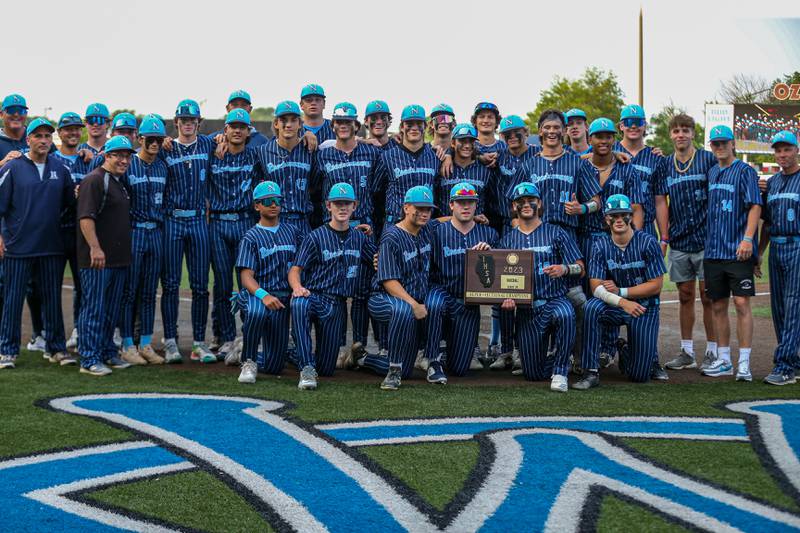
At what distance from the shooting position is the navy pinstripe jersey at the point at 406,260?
7963 millimetres

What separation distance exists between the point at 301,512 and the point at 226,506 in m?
0.40

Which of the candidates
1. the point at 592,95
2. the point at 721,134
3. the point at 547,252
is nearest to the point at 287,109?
the point at 547,252

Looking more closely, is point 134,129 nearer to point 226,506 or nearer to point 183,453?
point 183,453

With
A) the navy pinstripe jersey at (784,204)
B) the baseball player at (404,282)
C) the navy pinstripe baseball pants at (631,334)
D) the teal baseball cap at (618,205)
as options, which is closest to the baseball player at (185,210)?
the baseball player at (404,282)

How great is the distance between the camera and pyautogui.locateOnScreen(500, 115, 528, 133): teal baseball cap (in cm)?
877

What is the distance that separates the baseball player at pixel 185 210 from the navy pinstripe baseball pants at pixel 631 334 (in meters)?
3.53

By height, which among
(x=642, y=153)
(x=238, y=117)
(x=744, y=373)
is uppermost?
(x=238, y=117)

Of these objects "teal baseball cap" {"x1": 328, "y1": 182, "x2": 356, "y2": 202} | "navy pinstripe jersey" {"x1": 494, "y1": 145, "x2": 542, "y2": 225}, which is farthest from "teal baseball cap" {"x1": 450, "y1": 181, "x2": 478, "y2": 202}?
"teal baseball cap" {"x1": 328, "y1": 182, "x2": 356, "y2": 202}

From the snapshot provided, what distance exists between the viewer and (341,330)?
333 inches

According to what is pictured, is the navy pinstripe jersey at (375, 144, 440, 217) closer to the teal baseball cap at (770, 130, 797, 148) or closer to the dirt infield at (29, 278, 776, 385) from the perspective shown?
the dirt infield at (29, 278, 776, 385)

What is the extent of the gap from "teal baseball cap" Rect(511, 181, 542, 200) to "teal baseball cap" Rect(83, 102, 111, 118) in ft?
14.0

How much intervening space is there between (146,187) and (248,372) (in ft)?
6.87

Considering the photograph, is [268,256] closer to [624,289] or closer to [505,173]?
[505,173]

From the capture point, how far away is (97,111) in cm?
945
